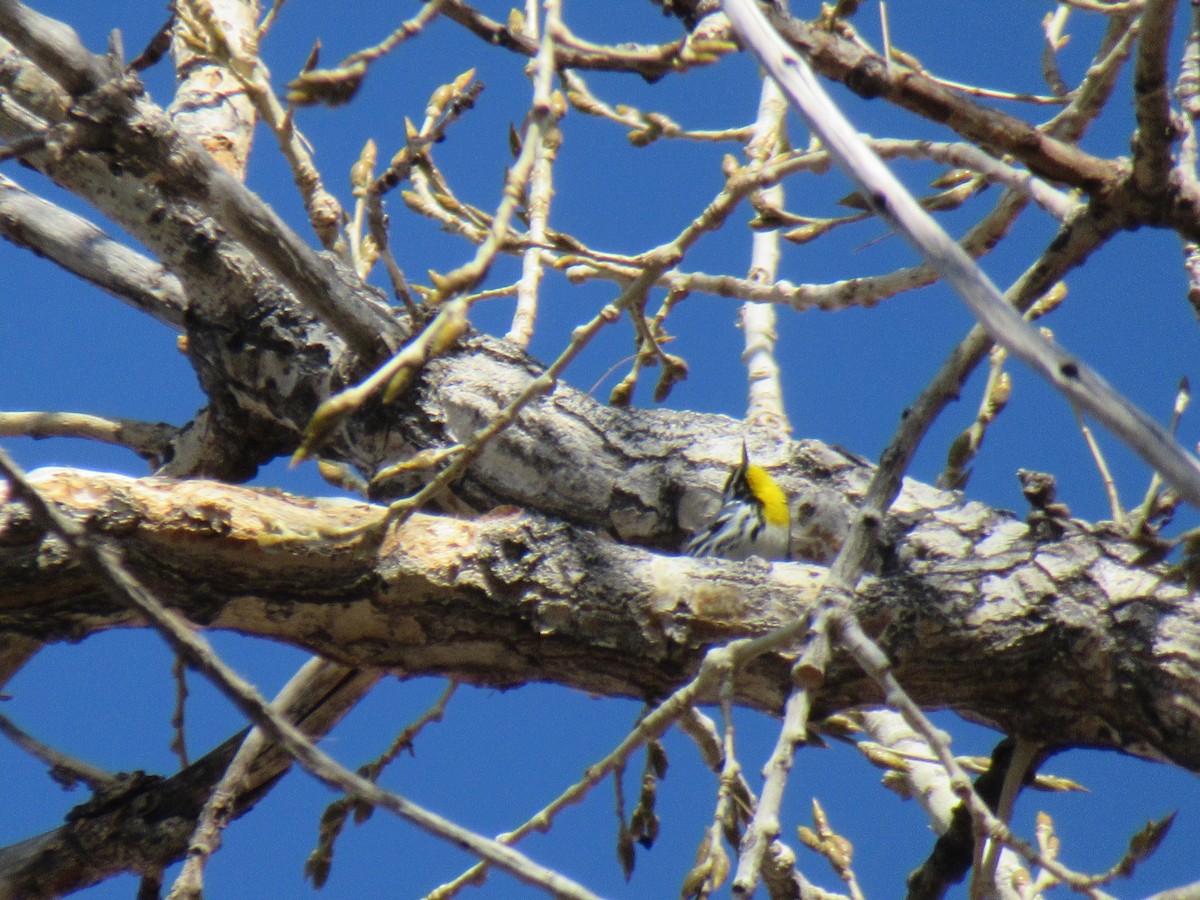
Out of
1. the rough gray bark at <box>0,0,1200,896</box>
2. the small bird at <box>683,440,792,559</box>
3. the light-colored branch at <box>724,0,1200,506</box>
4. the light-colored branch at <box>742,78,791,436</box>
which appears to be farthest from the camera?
the light-colored branch at <box>742,78,791,436</box>

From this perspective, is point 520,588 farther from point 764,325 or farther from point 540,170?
point 764,325

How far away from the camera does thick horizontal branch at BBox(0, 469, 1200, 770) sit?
5.65ft

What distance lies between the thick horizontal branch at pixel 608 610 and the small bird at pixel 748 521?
543mm

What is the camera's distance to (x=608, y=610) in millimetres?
1849

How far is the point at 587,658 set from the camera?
188cm

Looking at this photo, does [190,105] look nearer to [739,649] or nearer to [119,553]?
[119,553]

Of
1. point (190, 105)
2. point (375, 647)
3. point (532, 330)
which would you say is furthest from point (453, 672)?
point (190, 105)

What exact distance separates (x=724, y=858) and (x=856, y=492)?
3.10 feet

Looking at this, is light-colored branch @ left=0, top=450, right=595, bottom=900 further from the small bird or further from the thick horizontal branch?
the small bird

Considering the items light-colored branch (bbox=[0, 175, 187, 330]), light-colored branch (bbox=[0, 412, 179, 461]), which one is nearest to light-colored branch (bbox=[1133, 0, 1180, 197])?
light-colored branch (bbox=[0, 175, 187, 330])

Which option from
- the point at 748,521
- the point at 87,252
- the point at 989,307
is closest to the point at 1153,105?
the point at 989,307

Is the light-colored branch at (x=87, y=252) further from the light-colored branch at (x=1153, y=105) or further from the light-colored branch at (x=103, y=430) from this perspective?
the light-colored branch at (x=1153, y=105)

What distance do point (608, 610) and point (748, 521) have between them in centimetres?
170

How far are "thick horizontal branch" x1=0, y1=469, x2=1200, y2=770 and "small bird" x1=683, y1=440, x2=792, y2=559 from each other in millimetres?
543
